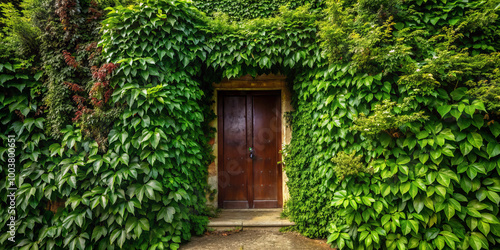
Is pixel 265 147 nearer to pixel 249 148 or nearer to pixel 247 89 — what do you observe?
pixel 249 148

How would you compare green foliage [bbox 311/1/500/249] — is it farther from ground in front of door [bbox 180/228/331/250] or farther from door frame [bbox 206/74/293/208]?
door frame [bbox 206/74/293/208]

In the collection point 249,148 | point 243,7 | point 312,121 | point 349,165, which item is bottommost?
point 349,165

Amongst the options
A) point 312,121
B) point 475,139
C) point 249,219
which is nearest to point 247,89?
point 312,121

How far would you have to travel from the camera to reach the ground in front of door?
2.95 m

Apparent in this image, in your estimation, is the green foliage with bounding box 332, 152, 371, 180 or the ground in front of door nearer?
the green foliage with bounding box 332, 152, 371, 180

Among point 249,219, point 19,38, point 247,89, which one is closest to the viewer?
point 19,38

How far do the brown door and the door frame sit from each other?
0.19 meters

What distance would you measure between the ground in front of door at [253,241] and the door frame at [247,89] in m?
0.87

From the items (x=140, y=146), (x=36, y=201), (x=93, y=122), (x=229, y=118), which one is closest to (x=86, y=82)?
(x=93, y=122)

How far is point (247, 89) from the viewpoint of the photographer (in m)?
4.40

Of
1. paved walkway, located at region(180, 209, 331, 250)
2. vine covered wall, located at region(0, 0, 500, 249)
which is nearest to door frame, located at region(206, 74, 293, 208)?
paved walkway, located at region(180, 209, 331, 250)

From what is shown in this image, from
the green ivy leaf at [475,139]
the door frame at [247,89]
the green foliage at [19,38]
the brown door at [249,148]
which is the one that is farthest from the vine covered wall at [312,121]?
the brown door at [249,148]

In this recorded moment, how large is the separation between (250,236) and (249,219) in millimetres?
479

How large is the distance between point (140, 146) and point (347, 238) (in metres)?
2.67
